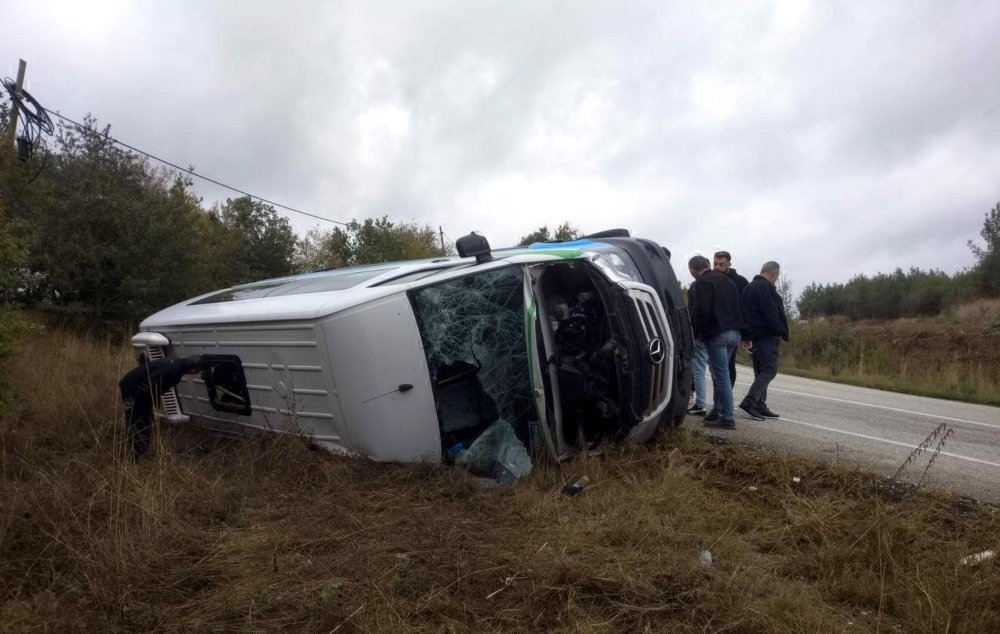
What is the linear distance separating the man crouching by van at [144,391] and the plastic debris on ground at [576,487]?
271 cm

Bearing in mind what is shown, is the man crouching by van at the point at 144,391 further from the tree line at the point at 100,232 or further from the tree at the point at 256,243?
the tree at the point at 256,243

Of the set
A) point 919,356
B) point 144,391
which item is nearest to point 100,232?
point 144,391

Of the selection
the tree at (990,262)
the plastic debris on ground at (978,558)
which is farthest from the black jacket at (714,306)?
the tree at (990,262)

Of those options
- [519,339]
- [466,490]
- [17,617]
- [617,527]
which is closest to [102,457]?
[17,617]

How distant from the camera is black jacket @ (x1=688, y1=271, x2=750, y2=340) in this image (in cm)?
643

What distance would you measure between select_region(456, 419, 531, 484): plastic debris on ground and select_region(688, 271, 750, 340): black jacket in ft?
9.65

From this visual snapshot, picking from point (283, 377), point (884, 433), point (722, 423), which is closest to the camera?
point (283, 377)

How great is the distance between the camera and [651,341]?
4617 mm

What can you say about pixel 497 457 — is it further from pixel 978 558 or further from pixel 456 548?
pixel 978 558

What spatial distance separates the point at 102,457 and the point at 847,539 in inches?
172

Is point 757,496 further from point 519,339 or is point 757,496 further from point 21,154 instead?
point 21,154

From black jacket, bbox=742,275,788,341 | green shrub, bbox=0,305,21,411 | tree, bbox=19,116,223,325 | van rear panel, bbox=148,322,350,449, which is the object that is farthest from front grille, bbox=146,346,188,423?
tree, bbox=19,116,223,325

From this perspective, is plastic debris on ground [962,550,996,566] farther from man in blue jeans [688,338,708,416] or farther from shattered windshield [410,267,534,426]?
man in blue jeans [688,338,708,416]

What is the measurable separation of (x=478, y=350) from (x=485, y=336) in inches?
5.2
